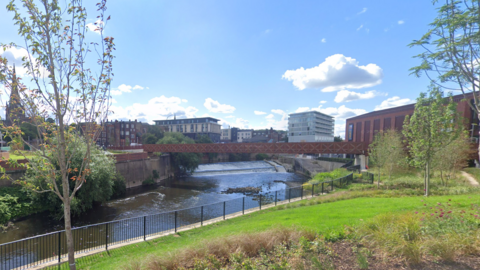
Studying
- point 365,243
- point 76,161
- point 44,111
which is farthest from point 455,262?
point 76,161

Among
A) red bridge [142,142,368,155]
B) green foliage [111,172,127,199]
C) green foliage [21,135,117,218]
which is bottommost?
green foliage [111,172,127,199]

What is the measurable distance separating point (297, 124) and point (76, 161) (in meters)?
113

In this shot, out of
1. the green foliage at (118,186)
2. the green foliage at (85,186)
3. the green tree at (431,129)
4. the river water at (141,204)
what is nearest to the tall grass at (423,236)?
the green tree at (431,129)

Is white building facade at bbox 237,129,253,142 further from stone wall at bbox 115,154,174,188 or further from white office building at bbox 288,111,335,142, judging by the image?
stone wall at bbox 115,154,174,188

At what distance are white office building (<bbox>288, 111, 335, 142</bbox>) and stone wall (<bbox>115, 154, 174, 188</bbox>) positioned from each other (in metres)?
80.1

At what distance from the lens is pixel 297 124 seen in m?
124

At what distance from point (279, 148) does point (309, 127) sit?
8288cm

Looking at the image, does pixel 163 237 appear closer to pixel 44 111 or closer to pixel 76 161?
pixel 44 111

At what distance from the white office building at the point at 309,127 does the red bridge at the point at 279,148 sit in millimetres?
77113

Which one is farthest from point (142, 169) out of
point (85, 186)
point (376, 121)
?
point (376, 121)

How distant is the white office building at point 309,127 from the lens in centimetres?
11814

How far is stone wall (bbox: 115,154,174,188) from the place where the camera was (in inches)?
1446

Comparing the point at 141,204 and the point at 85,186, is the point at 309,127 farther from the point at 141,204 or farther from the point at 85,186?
the point at 85,186

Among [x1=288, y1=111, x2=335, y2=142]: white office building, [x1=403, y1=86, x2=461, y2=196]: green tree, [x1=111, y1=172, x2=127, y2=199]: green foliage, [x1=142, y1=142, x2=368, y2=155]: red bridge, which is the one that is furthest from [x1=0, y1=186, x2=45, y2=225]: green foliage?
[x1=288, y1=111, x2=335, y2=142]: white office building
